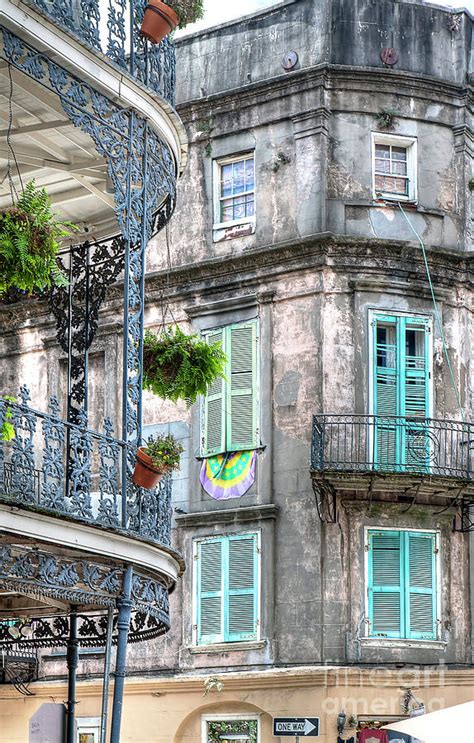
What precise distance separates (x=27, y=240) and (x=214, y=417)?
1258 centimetres

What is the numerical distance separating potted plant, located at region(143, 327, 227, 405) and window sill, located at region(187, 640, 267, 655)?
8971mm

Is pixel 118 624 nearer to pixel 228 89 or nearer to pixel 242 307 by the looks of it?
pixel 242 307

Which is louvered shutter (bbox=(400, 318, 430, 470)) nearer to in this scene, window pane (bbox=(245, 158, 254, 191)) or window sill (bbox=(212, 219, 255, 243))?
window sill (bbox=(212, 219, 255, 243))

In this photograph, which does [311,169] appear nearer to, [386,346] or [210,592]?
[386,346]

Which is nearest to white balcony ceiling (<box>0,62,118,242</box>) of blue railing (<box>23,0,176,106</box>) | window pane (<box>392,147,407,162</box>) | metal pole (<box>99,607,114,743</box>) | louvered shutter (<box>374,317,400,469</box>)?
blue railing (<box>23,0,176,106</box>)

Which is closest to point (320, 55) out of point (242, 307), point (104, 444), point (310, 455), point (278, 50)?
point (278, 50)

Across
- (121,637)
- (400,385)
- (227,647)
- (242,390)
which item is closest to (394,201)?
(400,385)

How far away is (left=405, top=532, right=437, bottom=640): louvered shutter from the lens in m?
22.2

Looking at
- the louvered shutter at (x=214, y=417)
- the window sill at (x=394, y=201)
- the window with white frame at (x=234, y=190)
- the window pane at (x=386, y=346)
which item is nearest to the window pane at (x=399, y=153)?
the window sill at (x=394, y=201)

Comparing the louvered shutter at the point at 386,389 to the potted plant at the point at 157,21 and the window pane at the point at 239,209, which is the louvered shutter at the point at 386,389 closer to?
the window pane at the point at 239,209

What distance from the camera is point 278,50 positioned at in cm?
2430

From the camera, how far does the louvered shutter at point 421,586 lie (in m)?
22.2

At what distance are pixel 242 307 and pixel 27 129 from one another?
10792 millimetres

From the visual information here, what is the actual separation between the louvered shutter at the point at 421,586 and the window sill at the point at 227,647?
2251 mm
